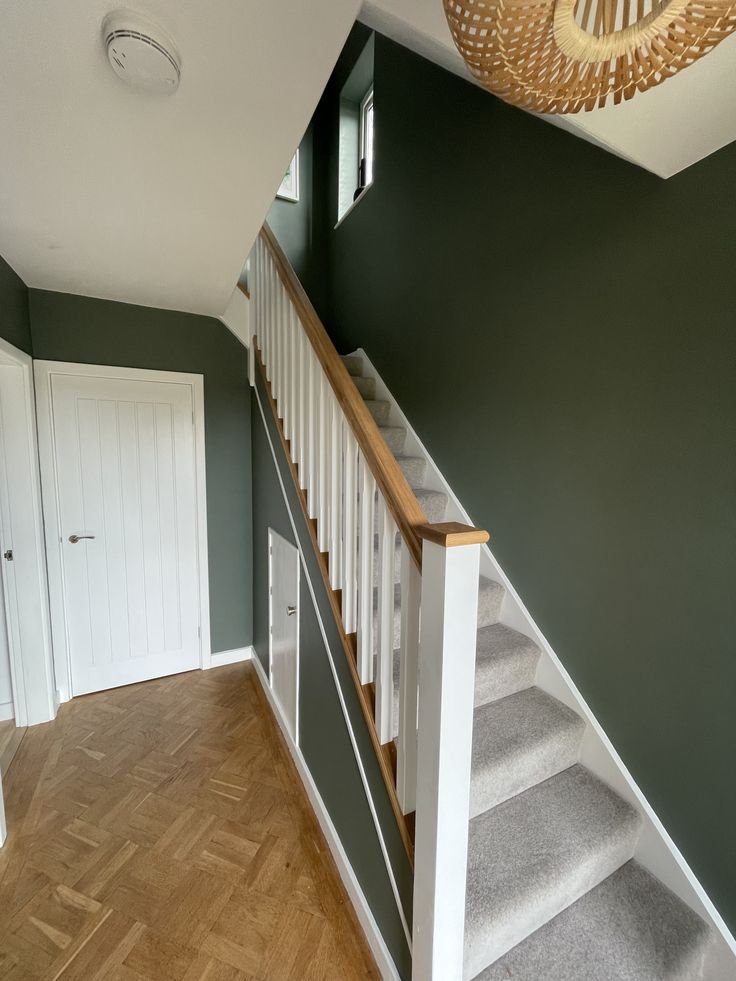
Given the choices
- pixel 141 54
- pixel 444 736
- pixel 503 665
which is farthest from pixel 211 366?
pixel 444 736

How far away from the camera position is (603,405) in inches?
58.5

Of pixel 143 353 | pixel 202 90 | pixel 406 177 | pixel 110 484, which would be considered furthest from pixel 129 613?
pixel 406 177

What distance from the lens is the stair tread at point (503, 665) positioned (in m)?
1.64

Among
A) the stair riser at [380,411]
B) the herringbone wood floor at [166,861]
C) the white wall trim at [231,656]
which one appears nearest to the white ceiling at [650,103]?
the stair riser at [380,411]

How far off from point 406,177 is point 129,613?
3176 millimetres

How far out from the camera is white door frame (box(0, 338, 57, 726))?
7.18ft

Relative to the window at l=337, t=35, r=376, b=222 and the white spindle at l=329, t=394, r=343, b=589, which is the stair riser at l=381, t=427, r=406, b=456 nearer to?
the white spindle at l=329, t=394, r=343, b=589

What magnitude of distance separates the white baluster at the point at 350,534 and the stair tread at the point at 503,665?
0.56m

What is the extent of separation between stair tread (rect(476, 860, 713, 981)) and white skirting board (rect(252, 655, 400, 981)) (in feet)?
0.98

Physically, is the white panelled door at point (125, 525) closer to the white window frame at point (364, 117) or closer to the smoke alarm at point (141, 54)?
the smoke alarm at point (141, 54)

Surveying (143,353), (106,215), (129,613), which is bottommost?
(129,613)

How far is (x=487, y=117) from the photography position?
1924 millimetres

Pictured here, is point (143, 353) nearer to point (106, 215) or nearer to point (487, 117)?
point (106, 215)

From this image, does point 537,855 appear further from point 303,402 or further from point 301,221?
point 301,221
